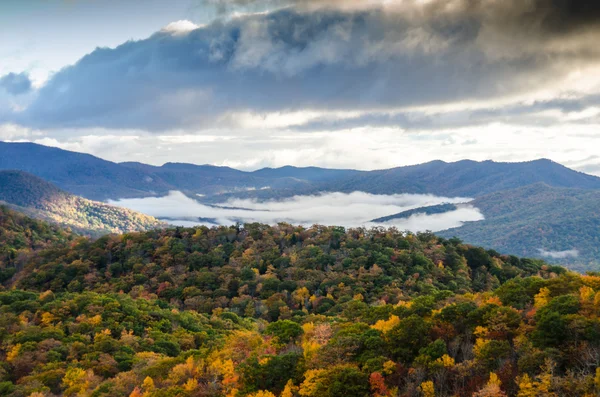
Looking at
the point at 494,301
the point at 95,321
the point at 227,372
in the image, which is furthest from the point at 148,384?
the point at 494,301

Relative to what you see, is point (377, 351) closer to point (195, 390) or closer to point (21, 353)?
point (195, 390)

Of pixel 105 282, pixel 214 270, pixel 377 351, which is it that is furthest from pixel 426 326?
pixel 105 282

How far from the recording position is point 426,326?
4241cm

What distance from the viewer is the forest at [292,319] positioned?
36.4m

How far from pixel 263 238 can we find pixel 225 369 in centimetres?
7610

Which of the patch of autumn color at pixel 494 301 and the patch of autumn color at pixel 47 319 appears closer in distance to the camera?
the patch of autumn color at pixel 494 301

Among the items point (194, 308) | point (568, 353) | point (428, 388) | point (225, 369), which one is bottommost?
point (194, 308)

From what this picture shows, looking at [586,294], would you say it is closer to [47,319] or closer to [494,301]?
[494,301]

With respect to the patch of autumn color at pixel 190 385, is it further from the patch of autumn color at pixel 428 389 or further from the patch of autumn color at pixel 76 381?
the patch of autumn color at pixel 428 389

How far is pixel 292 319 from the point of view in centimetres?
7388

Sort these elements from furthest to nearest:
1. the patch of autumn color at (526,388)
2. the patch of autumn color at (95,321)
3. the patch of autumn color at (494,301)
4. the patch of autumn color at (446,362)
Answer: the patch of autumn color at (95,321), the patch of autumn color at (494,301), the patch of autumn color at (446,362), the patch of autumn color at (526,388)

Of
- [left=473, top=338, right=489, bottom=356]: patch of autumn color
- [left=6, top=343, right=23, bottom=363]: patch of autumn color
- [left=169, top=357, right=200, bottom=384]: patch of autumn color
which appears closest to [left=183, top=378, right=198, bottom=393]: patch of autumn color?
[left=169, top=357, right=200, bottom=384]: patch of autumn color

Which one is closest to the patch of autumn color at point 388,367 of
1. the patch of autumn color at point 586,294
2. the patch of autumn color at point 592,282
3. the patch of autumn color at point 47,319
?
the patch of autumn color at point 586,294

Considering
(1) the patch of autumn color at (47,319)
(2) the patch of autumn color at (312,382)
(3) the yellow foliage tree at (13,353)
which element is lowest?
(3) the yellow foliage tree at (13,353)
